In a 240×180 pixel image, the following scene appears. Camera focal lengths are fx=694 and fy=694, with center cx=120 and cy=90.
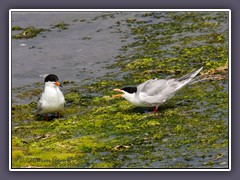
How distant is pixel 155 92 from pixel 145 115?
517 millimetres

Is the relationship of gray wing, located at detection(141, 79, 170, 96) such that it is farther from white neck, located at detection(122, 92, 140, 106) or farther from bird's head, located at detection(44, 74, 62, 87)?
bird's head, located at detection(44, 74, 62, 87)

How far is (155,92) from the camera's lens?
1383 centimetres

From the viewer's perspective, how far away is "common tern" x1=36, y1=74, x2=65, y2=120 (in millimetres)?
14195

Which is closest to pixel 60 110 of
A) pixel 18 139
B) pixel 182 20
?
pixel 18 139

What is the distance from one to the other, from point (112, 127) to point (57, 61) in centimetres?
430

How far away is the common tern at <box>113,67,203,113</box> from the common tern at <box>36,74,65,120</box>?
3.74 feet

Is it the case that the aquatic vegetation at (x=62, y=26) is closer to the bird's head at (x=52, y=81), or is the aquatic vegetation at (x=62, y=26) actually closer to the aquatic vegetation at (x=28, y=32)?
the aquatic vegetation at (x=28, y=32)

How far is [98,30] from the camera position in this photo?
18.8 m

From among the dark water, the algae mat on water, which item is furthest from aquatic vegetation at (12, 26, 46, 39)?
the algae mat on water

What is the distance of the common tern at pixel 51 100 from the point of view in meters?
14.2

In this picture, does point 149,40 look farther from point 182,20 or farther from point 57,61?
point 57,61

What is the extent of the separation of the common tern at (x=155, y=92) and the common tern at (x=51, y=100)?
3.74 feet

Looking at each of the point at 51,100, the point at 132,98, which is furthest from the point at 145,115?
the point at 51,100

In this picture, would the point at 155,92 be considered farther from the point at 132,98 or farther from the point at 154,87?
the point at 132,98
